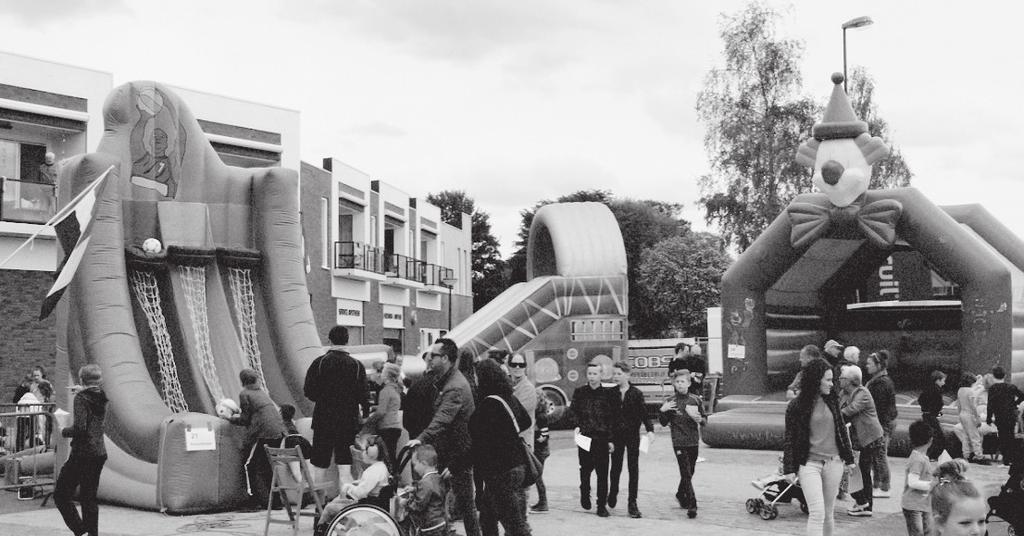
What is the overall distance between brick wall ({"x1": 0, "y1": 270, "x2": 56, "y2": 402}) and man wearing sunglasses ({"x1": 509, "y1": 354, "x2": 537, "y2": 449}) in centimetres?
1644

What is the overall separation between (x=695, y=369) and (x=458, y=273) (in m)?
37.1

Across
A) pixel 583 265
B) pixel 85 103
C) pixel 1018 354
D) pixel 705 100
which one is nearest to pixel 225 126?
pixel 85 103

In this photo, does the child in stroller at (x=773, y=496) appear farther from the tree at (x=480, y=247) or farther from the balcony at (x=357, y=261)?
the tree at (x=480, y=247)

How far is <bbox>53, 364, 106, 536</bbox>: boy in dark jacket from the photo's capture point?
8.48 m

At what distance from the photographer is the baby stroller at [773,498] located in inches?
408

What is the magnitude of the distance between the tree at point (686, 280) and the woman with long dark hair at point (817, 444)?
39.9m

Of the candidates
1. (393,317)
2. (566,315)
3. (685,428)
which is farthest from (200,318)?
(393,317)

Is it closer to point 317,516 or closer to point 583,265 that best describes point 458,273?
point 583,265

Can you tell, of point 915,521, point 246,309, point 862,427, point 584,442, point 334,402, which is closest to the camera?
point 915,521

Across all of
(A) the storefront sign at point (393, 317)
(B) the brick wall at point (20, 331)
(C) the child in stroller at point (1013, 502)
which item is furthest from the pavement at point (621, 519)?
(A) the storefront sign at point (393, 317)

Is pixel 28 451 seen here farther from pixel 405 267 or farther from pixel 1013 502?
pixel 405 267

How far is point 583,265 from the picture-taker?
20.4 metres

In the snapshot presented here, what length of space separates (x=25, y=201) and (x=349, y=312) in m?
13.8

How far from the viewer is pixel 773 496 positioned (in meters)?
10.5
